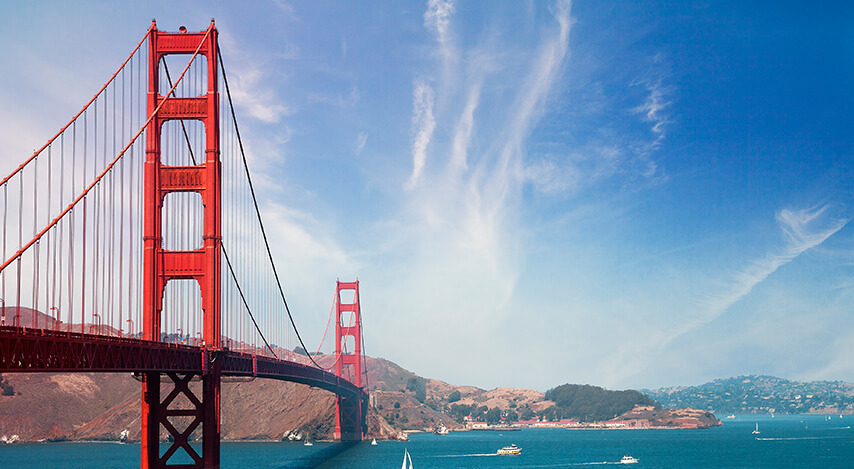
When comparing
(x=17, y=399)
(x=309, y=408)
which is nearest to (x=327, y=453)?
(x=309, y=408)

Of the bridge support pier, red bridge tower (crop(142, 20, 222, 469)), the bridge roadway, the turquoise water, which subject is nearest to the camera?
the bridge roadway

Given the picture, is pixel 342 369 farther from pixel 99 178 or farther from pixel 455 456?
pixel 99 178

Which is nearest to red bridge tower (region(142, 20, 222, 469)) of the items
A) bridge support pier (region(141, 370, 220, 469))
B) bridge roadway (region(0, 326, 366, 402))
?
bridge support pier (region(141, 370, 220, 469))

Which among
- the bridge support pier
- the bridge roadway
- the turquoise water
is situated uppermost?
the bridge roadway

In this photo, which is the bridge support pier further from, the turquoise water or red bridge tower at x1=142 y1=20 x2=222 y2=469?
the turquoise water

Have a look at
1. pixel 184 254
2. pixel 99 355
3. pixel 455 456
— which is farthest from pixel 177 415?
pixel 455 456

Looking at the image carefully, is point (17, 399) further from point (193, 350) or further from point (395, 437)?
point (193, 350)

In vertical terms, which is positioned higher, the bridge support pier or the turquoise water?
the bridge support pier

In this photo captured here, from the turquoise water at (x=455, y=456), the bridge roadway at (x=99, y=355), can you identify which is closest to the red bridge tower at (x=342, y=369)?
the turquoise water at (x=455, y=456)
